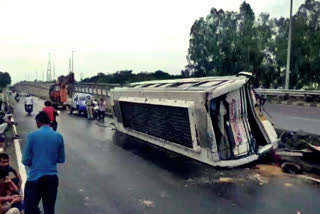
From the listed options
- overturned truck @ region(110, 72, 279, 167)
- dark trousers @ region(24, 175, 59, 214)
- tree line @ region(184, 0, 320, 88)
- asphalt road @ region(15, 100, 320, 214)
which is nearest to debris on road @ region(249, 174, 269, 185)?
asphalt road @ region(15, 100, 320, 214)

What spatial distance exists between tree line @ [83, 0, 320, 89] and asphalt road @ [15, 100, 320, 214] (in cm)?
1980

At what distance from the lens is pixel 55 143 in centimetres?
474

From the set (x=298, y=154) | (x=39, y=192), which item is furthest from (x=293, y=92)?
(x=39, y=192)

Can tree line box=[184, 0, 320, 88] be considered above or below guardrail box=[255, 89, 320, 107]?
above

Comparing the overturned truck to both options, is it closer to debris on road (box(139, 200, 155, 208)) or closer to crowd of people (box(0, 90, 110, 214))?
debris on road (box(139, 200, 155, 208))

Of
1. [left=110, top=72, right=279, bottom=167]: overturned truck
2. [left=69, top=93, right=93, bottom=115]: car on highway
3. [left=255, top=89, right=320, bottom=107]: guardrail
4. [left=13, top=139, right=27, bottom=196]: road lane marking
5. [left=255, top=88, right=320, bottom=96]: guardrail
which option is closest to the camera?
[left=13, top=139, right=27, bottom=196]: road lane marking

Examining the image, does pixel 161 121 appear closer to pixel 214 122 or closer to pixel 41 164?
pixel 214 122

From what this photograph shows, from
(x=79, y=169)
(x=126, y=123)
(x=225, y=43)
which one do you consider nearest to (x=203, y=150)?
(x=79, y=169)

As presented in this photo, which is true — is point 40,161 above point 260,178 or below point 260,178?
above

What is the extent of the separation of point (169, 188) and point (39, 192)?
3.31 m

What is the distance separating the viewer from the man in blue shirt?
15.3 ft

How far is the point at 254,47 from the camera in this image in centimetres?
4841

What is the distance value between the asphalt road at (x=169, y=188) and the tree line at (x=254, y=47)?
19.8m

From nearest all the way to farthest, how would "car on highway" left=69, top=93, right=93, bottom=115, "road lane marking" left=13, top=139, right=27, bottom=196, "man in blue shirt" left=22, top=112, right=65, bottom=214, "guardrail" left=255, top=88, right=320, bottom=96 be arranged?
1. "man in blue shirt" left=22, top=112, right=65, bottom=214
2. "road lane marking" left=13, top=139, right=27, bottom=196
3. "guardrail" left=255, top=88, right=320, bottom=96
4. "car on highway" left=69, top=93, right=93, bottom=115
